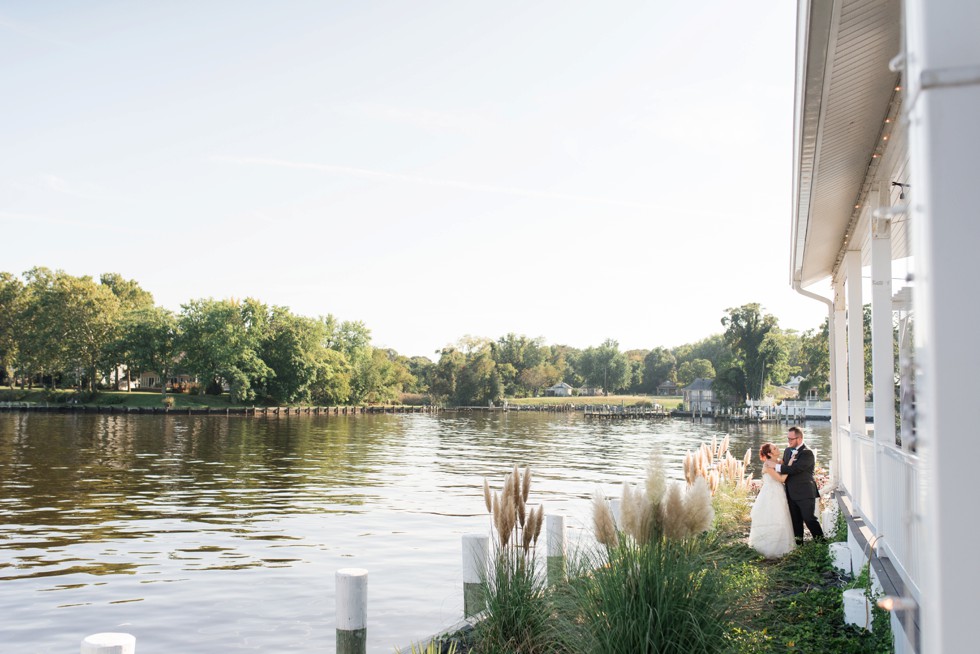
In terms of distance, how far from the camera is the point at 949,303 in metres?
1.67

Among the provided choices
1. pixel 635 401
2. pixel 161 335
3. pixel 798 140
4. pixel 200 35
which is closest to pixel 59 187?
pixel 161 335

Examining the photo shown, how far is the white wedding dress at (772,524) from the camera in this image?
10062 millimetres

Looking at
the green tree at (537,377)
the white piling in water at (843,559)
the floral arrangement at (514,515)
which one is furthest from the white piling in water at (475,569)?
the green tree at (537,377)

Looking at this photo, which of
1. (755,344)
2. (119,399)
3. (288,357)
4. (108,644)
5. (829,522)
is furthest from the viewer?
(755,344)

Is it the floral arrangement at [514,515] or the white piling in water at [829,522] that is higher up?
the floral arrangement at [514,515]

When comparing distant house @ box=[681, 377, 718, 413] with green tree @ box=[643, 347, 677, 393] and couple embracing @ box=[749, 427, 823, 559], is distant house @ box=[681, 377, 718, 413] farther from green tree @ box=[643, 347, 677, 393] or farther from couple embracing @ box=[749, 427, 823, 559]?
couple embracing @ box=[749, 427, 823, 559]

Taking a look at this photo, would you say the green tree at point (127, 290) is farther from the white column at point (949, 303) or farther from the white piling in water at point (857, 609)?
the white column at point (949, 303)

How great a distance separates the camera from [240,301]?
9800 centimetres

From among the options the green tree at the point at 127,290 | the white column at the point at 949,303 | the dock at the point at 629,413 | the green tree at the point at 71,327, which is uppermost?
the green tree at the point at 127,290

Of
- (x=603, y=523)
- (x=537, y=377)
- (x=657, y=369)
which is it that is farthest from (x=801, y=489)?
(x=657, y=369)

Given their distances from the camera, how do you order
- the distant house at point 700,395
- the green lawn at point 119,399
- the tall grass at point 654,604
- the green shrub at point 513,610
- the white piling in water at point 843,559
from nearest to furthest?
the tall grass at point 654,604 < the green shrub at point 513,610 < the white piling in water at point 843,559 < the green lawn at point 119,399 < the distant house at point 700,395

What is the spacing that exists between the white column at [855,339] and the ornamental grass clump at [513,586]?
6.65 meters

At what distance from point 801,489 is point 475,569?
223 inches

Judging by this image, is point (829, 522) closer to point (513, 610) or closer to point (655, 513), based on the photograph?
point (513, 610)
